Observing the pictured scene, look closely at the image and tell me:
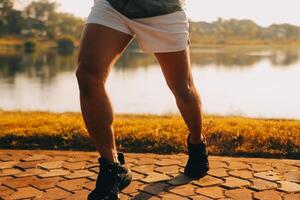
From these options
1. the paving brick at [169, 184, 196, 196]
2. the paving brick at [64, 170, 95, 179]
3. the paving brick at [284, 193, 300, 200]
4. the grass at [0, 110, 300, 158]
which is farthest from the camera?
the grass at [0, 110, 300, 158]

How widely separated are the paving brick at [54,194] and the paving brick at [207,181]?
0.84 metres

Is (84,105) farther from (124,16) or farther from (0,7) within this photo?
(0,7)

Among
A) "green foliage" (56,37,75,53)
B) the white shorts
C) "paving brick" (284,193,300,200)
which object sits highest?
"green foliage" (56,37,75,53)

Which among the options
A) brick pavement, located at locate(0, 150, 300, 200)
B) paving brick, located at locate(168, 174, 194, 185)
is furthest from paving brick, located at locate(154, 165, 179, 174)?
paving brick, located at locate(168, 174, 194, 185)

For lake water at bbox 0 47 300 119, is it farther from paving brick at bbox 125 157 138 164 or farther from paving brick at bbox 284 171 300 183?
paving brick at bbox 284 171 300 183

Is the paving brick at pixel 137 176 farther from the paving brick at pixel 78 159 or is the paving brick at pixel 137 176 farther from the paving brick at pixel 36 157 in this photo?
the paving brick at pixel 36 157

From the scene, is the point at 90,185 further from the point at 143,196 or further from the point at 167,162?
the point at 167,162

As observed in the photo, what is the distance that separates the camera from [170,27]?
2.64 meters

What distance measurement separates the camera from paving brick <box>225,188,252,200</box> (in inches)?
103

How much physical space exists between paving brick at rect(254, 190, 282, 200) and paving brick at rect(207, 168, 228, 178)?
39 centimetres

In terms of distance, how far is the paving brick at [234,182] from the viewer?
Answer: 2.84 m

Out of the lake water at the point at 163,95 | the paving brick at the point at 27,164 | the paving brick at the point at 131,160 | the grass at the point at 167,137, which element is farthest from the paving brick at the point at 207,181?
the lake water at the point at 163,95

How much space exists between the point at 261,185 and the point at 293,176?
1.04ft

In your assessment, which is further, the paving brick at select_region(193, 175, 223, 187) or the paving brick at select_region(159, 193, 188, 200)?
the paving brick at select_region(193, 175, 223, 187)
